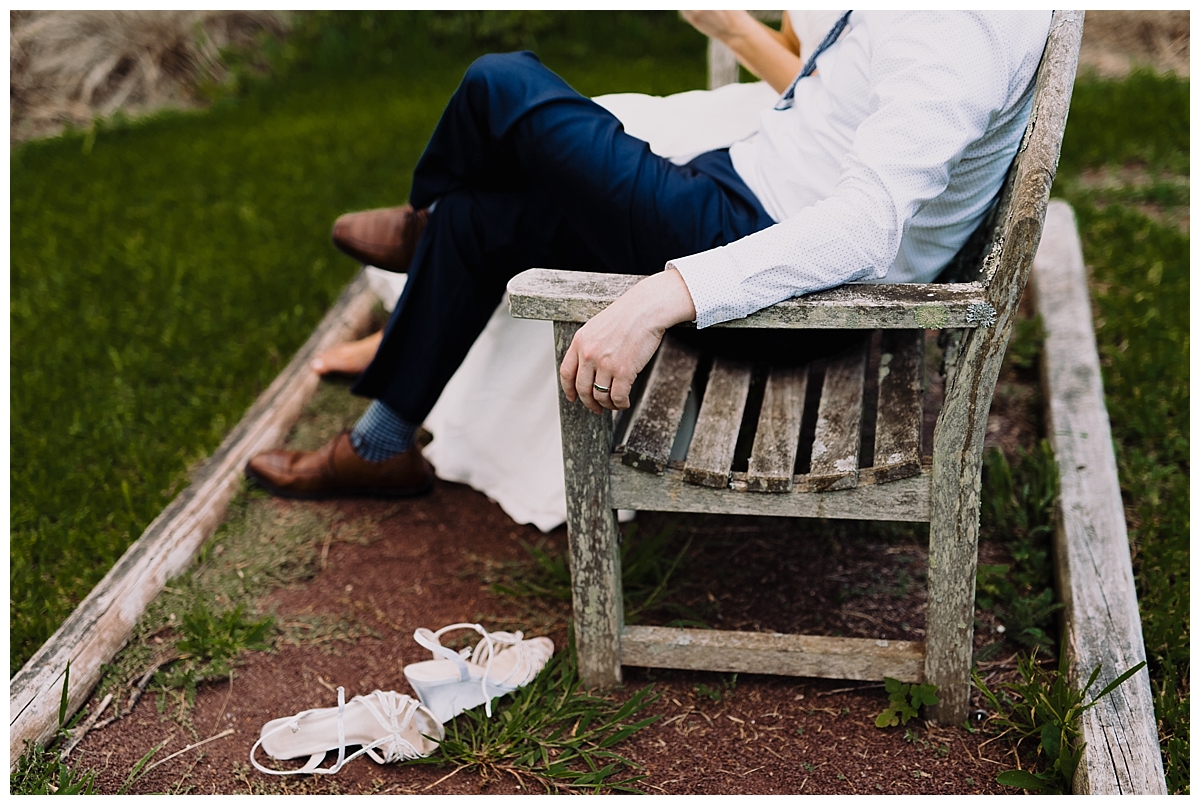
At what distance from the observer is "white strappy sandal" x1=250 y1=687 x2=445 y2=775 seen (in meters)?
1.96

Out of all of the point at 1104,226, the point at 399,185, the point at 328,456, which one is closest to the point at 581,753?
the point at 328,456

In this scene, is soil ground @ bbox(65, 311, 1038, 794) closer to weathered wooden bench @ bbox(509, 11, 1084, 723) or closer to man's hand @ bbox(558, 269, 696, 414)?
weathered wooden bench @ bbox(509, 11, 1084, 723)

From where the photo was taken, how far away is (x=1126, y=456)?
9.16 ft

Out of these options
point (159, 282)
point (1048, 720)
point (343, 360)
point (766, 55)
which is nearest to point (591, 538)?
point (1048, 720)

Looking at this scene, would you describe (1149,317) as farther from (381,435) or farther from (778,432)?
(381,435)

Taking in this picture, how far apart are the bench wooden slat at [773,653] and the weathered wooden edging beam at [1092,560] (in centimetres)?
32

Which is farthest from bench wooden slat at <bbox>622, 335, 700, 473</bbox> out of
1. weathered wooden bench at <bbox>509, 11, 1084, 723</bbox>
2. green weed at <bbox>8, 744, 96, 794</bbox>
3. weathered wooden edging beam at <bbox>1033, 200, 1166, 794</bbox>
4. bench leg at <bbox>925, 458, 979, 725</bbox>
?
green weed at <bbox>8, 744, 96, 794</bbox>

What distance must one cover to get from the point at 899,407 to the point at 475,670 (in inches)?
37.9

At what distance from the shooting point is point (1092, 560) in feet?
7.14

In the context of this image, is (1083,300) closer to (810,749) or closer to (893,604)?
(893,604)

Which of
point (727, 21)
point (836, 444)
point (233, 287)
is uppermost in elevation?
point (727, 21)

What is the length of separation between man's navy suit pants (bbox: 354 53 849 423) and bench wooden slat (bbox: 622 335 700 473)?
22 centimetres

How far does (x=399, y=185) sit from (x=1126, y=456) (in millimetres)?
3415

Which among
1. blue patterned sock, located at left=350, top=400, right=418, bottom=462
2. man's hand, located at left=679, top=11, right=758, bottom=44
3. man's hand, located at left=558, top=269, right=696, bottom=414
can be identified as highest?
man's hand, located at left=679, top=11, right=758, bottom=44
